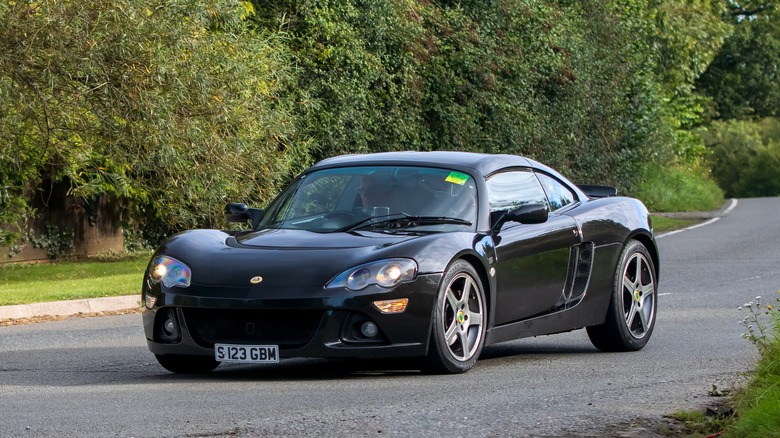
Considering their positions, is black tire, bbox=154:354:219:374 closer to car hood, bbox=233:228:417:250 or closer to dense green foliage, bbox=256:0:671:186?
car hood, bbox=233:228:417:250

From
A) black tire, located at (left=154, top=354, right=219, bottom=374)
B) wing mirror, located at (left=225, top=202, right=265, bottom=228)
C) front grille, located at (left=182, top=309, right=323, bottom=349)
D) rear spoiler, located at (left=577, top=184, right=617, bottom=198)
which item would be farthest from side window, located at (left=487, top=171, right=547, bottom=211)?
black tire, located at (left=154, top=354, right=219, bottom=374)

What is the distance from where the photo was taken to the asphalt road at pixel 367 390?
6.59 m

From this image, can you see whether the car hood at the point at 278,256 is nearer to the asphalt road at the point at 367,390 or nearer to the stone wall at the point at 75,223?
the asphalt road at the point at 367,390

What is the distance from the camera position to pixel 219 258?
843 centimetres

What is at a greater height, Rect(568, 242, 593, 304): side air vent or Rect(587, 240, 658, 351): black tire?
Rect(568, 242, 593, 304): side air vent

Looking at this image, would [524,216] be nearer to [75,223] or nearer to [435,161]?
[435,161]

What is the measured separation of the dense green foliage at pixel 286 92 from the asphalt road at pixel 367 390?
22.5ft

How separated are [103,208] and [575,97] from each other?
47.0 feet

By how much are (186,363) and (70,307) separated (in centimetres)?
628

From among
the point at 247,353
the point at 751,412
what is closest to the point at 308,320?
the point at 247,353

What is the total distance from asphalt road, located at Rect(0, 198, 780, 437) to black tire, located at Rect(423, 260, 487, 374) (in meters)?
0.11

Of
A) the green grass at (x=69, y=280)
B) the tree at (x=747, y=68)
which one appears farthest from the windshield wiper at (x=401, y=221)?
the tree at (x=747, y=68)

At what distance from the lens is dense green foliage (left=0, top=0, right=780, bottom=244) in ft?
61.0

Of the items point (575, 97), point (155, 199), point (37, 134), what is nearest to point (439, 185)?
point (37, 134)
